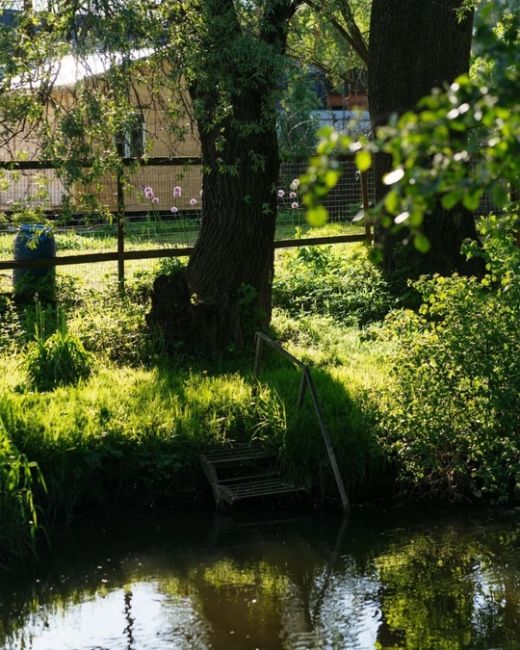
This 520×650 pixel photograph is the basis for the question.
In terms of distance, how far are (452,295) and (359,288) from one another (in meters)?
5.98

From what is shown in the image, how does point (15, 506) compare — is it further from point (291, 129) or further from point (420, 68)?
point (420, 68)

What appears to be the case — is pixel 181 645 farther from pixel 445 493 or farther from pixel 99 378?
pixel 99 378

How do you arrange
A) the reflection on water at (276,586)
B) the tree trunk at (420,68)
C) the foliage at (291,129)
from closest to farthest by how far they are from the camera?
the reflection on water at (276,586)
the foliage at (291,129)
the tree trunk at (420,68)

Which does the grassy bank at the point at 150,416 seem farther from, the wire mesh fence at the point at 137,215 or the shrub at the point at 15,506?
the wire mesh fence at the point at 137,215

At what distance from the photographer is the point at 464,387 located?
30.0ft

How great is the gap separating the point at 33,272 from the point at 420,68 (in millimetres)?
5707

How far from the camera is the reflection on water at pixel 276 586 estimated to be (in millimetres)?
7281

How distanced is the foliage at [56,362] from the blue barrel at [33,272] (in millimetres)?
2314

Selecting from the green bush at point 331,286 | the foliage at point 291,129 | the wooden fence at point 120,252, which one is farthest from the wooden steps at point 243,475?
the green bush at point 331,286

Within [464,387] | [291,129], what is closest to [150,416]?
[464,387]

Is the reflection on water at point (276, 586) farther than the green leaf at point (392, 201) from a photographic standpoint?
Yes

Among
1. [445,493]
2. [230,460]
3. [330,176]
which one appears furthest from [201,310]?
[330,176]

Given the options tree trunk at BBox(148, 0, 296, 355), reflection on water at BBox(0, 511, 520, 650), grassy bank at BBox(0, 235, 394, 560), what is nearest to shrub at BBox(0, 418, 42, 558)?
grassy bank at BBox(0, 235, 394, 560)

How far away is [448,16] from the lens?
582 inches
